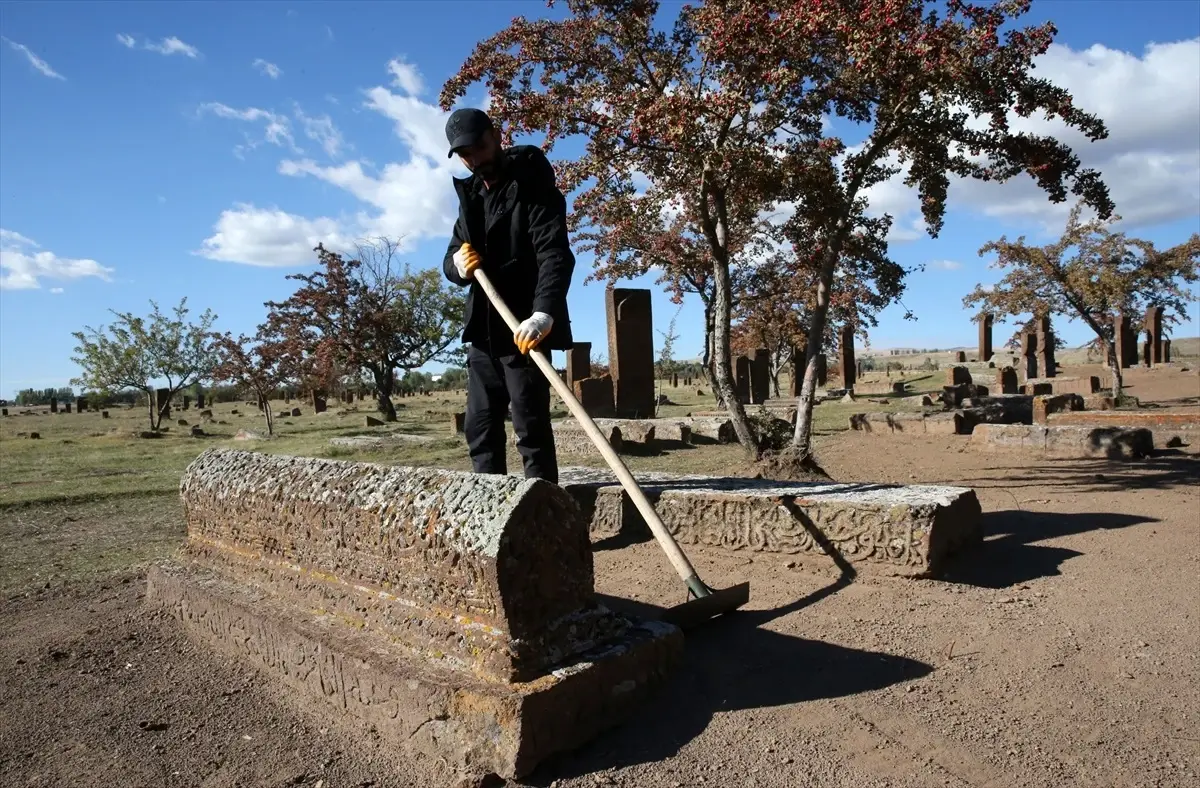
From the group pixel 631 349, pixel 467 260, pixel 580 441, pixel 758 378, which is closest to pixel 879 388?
pixel 758 378

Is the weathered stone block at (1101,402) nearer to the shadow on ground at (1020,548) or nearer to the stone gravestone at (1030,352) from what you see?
the stone gravestone at (1030,352)

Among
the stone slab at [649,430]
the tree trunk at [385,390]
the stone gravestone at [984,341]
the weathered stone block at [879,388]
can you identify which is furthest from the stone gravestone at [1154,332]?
the tree trunk at [385,390]

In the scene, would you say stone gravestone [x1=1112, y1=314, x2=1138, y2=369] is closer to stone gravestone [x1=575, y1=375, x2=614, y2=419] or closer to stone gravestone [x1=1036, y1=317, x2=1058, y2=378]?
stone gravestone [x1=1036, y1=317, x2=1058, y2=378]

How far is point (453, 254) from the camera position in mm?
3561

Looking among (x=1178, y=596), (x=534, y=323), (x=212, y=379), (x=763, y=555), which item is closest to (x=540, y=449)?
(x=534, y=323)

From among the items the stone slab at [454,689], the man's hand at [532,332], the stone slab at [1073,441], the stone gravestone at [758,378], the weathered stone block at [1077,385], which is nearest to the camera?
the stone slab at [454,689]

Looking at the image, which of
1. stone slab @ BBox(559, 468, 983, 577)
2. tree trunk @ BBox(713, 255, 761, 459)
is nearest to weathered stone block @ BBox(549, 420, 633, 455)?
tree trunk @ BBox(713, 255, 761, 459)

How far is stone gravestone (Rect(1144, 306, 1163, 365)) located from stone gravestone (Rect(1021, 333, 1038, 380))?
30.9 ft

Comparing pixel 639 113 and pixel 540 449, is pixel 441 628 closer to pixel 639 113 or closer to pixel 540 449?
pixel 540 449

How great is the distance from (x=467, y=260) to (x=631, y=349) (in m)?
10.9

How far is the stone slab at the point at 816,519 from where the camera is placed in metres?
3.66

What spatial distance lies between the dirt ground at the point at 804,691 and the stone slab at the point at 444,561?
12.7 inches

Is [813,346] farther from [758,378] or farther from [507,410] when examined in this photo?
[758,378]

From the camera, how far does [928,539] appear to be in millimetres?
3604
